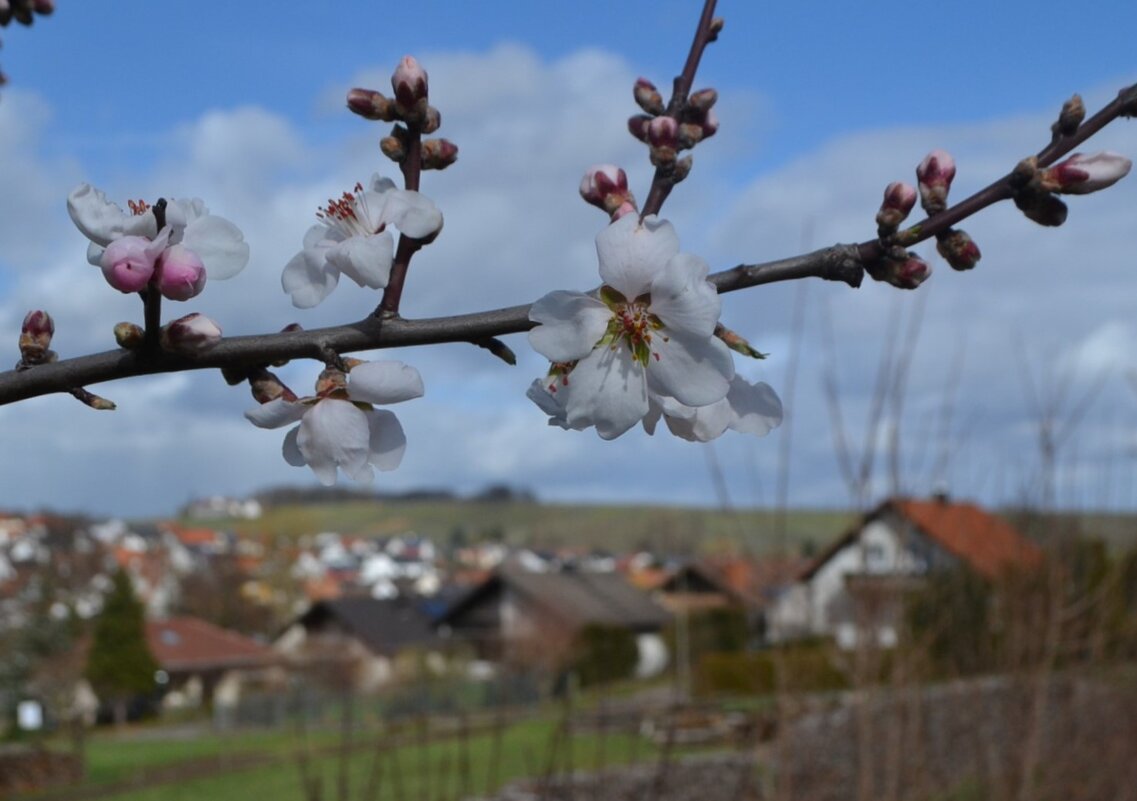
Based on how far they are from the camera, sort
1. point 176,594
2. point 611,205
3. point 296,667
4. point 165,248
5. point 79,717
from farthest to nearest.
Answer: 1. point 176,594
2. point 296,667
3. point 79,717
4. point 611,205
5. point 165,248

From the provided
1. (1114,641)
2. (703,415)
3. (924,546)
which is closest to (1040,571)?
(924,546)

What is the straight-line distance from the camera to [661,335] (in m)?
0.99

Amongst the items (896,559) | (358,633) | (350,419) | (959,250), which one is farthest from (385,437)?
(358,633)

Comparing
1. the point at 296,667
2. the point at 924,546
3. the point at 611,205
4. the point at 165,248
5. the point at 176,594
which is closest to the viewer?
the point at 165,248

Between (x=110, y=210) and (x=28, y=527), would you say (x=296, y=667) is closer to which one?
(x=28, y=527)

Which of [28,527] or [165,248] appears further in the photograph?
[28,527]

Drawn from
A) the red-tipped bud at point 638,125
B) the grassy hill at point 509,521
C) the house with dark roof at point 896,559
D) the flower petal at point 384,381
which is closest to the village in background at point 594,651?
the house with dark roof at point 896,559

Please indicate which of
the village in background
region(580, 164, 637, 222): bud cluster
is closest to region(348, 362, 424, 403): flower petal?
region(580, 164, 637, 222): bud cluster

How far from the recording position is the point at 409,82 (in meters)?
1.16

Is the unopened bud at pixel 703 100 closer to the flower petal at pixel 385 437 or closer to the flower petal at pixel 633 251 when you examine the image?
the flower petal at pixel 633 251

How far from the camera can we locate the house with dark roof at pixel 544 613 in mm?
41719

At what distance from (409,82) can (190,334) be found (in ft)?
1.19

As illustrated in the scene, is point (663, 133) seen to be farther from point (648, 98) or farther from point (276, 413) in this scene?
point (276, 413)

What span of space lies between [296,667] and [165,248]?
38487 millimetres
